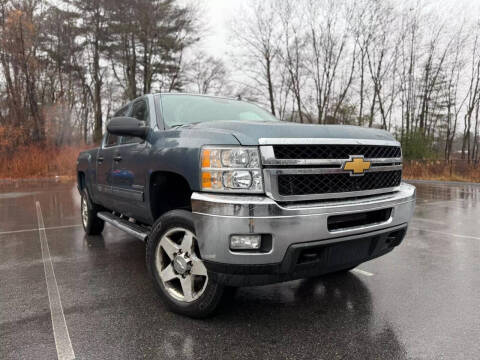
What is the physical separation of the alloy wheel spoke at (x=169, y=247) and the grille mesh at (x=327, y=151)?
3.63ft

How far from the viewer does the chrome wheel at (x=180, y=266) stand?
2.60 m

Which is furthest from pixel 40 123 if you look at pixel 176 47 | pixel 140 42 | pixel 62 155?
pixel 176 47

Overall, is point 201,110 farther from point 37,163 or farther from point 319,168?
point 37,163

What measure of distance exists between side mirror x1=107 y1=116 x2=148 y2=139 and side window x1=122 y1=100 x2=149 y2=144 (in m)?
0.25

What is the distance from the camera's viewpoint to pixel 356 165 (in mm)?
2633

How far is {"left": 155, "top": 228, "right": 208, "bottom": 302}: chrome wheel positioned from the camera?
102 inches

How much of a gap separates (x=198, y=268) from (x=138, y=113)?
2.26 meters

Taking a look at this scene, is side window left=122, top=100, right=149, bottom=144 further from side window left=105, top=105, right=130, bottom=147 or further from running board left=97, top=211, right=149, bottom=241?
running board left=97, top=211, right=149, bottom=241

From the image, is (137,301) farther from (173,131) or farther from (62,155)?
(62,155)

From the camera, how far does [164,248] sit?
2.80 meters

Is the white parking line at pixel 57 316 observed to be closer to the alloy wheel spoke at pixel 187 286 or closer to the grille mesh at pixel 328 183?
the alloy wheel spoke at pixel 187 286

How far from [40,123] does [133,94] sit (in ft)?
24.0

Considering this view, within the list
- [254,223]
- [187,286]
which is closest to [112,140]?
[187,286]

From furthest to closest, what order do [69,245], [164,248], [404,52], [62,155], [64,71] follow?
[64,71] < [404,52] < [62,155] < [69,245] < [164,248]
